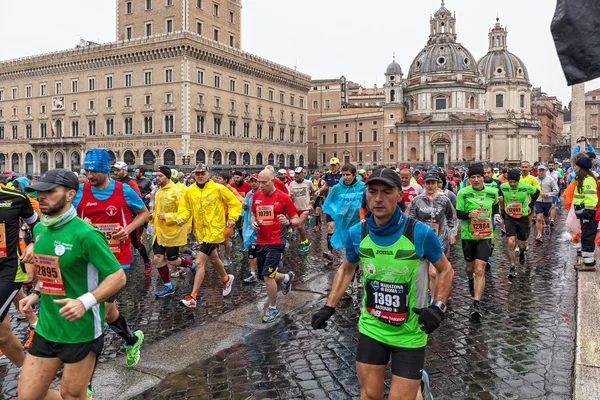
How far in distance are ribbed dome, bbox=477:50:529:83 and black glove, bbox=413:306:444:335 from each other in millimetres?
91807

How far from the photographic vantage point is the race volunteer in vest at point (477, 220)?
21.6 ft

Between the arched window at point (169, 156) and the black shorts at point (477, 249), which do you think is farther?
the arched window at point (169, 156)

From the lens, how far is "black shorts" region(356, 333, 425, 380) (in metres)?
2.99

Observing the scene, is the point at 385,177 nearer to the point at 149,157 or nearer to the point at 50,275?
the point at 50,275

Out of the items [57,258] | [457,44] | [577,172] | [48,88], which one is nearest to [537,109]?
[457,44]

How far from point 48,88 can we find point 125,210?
57628 millimetres

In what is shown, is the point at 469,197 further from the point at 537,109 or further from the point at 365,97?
the point at 537,109

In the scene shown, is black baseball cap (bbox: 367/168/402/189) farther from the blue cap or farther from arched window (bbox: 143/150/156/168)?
arched window (bbox: 143/150/156/168)

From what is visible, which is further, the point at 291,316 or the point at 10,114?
the point at 10,114

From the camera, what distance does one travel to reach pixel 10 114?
59.3 meters

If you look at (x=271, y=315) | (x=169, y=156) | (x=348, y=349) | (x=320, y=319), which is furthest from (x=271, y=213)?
(x=169, y=156)

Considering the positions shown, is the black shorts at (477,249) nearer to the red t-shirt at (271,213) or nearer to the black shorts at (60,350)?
the red t-shirt at (271,213)

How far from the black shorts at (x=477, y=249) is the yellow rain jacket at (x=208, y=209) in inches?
124

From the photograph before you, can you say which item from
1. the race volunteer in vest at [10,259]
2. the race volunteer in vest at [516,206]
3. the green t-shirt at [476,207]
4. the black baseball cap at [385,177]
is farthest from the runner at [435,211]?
the race volunteer in vest at [10,259]
